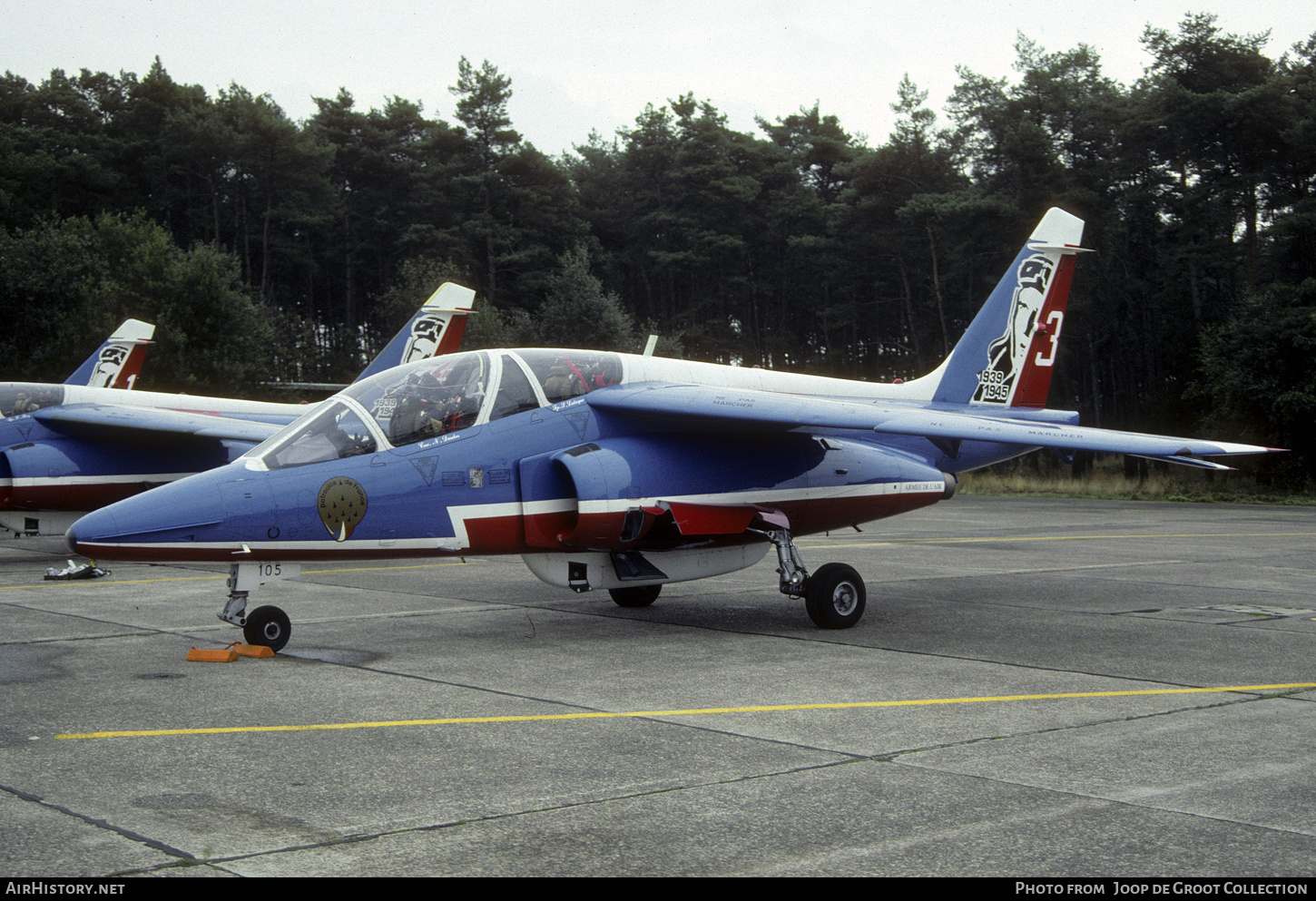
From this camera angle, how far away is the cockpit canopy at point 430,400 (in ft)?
28.0

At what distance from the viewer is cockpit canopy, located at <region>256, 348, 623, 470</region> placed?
855 cm

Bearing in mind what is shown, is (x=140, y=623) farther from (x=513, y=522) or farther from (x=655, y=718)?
(x=655, y=718)

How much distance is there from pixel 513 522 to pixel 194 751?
379cm

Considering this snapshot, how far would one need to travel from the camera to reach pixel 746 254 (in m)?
73.2

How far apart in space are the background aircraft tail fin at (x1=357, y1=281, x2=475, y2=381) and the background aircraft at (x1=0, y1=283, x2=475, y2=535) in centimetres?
252

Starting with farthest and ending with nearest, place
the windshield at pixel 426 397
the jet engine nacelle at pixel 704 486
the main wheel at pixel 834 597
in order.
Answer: the main wheel at pixel 834 597
the jet engine nacelle at pixel 704 486
the windshield at pixel 426 397

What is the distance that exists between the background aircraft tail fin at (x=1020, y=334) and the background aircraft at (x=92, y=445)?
10.00 metres

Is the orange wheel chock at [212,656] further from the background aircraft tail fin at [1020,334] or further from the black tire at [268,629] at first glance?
the background aircraft tail fin at [1020,334]

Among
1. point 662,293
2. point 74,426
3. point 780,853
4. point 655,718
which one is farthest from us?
point 662,293

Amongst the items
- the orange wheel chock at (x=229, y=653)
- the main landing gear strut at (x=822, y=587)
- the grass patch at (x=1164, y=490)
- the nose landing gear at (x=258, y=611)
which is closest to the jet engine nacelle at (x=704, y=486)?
the main landing gear strut at (x=822, y=587)

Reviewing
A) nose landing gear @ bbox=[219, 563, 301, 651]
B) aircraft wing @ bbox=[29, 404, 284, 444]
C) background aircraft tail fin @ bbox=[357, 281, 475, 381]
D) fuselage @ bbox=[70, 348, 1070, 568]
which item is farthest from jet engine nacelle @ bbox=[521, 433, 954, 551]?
background aircraft tail fin @ bbox=[357, 281, 475, 381]

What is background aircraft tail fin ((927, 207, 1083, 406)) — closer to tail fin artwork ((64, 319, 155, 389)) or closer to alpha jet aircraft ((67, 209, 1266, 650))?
alpha jet aircraft ((67, 209, 1266, 650))

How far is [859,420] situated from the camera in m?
9.11

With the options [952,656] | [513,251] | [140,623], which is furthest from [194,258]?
[952,656]
